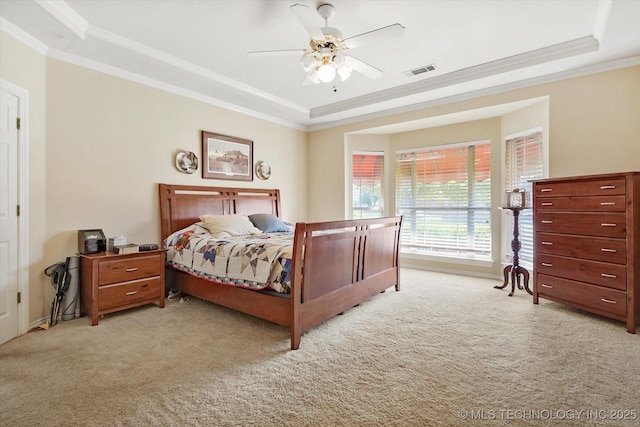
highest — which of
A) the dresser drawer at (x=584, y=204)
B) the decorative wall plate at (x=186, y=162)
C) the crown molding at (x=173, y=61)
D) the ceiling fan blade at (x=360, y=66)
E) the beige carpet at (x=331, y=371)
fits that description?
→ the crown molding at (x=173, y=61)

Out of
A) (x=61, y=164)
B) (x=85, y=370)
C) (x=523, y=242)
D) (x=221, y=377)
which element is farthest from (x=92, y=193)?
(x=523, y=242)

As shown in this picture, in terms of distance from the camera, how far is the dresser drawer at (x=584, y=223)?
273cm

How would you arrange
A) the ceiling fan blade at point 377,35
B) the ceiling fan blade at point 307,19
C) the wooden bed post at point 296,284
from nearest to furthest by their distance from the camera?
the ceiling fan blade at point 307,19
the ceiling fan blade at point 377,35
the wooden bed post at point 296,284

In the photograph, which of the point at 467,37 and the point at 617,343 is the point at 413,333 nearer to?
the point at 617,343

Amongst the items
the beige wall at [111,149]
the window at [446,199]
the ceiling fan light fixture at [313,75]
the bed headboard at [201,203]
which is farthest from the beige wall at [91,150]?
the window at [446,199]

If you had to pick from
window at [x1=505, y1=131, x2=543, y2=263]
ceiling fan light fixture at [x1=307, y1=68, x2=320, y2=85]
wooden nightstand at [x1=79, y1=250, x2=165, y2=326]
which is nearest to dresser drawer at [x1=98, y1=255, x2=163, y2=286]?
wooden nightstand at [x1=79, y1=250, x2=165, y2=326]

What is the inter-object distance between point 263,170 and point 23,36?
10.2 ft

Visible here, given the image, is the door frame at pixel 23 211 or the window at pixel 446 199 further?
the window at pixel 446 199

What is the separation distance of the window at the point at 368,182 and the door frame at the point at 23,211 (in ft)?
14.7

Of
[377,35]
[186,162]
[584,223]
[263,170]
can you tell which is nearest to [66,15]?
[186,162]

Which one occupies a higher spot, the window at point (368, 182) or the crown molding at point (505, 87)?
the crown molding at point (505, 87)

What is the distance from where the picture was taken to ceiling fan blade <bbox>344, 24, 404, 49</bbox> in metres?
2.22

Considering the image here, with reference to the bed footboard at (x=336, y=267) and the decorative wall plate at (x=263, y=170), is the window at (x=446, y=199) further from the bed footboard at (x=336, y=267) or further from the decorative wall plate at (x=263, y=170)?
the decorative wall plate at (x=263, y=170)

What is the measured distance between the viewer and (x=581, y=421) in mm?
1558
